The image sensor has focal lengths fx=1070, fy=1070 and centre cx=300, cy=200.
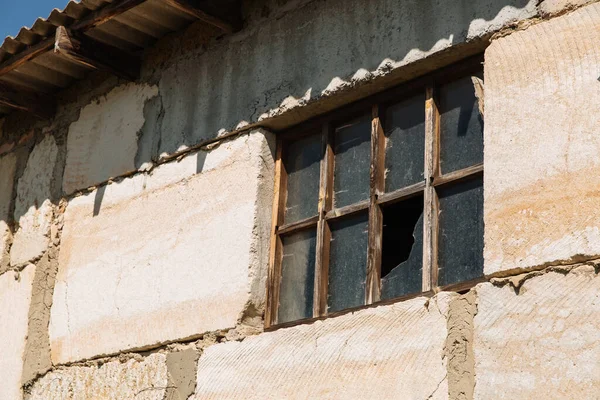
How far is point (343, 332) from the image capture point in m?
4.05

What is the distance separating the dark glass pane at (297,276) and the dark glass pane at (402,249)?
0.39 meters

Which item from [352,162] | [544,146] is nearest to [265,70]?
[352,162]

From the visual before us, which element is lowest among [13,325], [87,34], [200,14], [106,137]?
[13,325]

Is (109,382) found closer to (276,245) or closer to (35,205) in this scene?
(276,245)

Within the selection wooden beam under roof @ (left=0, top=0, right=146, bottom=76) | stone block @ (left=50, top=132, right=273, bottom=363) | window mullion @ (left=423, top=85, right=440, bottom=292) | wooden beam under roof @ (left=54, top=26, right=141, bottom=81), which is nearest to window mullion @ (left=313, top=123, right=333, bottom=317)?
stone block @ (left=50, top=132, right=273, bottom=363)

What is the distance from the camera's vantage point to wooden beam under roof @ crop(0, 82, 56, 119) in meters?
5.82

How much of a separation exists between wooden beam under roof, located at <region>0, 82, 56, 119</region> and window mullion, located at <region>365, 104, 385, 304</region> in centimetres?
226

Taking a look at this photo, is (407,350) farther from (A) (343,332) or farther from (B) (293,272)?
(B) (293,272)

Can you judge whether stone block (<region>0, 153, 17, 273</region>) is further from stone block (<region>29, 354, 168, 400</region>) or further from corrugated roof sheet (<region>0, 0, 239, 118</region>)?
stone block (<region>29, 354, 168, 400</region>)

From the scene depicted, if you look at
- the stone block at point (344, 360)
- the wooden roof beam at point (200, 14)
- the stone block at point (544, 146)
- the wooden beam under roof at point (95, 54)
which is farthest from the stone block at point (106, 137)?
the stone block at point (544, 146)

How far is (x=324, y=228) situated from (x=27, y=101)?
87.6 inches

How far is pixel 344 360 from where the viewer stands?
13.1 ft

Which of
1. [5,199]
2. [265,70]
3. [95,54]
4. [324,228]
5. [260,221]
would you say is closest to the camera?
[324,228]

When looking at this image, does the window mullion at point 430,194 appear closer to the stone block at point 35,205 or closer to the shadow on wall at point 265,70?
the shadow on wall at point 265,70
